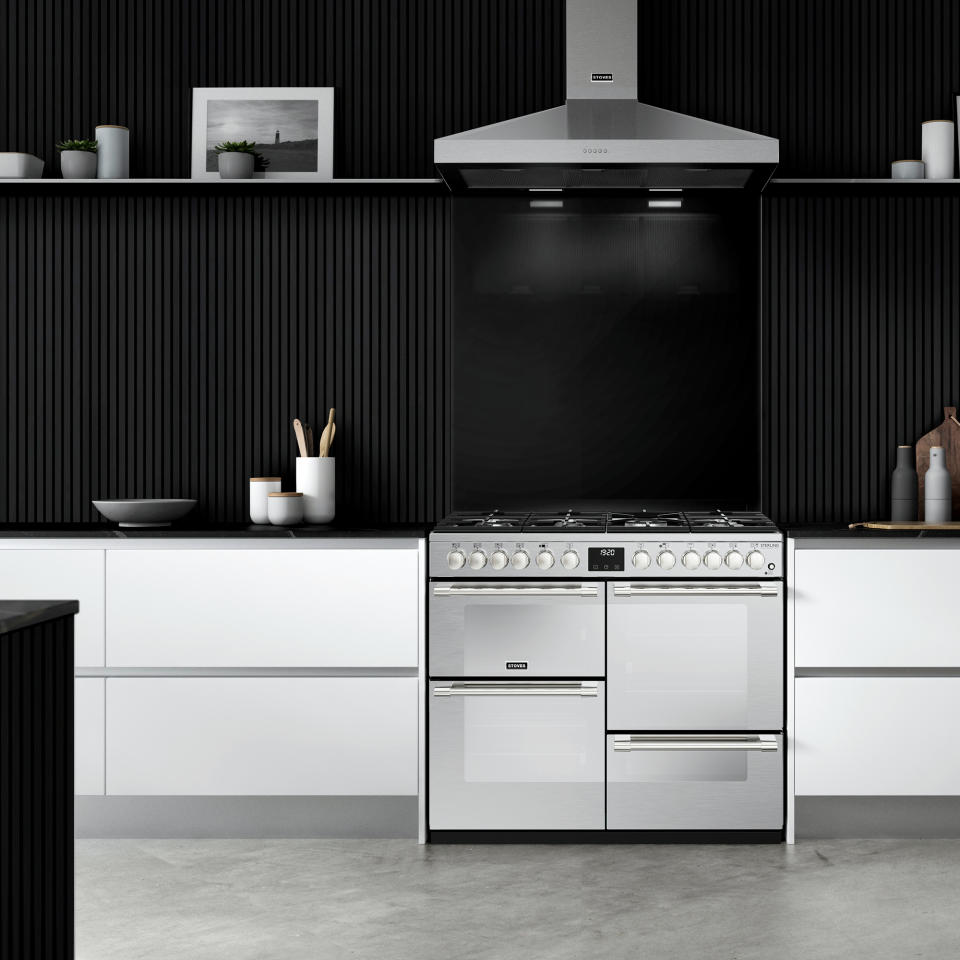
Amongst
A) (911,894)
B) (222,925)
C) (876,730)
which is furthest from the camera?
(876,730)

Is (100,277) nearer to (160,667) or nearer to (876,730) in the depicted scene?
Answer: (160,667)

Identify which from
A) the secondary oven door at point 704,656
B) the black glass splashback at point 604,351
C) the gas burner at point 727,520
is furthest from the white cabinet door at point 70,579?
the gas burner at point 727,520

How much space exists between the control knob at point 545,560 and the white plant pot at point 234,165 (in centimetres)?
166

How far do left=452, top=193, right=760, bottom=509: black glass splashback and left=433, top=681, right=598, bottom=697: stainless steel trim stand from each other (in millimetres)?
879

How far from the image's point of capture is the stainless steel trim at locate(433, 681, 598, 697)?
318 cm

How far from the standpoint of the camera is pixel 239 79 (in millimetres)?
3865

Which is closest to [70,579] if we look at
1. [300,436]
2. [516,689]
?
[300,436]

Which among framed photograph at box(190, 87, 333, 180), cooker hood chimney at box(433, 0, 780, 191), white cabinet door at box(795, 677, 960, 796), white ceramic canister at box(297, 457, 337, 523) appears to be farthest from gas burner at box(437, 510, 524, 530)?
framed photograph at box(190, 87, 333, 180)

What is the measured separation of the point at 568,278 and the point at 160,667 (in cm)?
192

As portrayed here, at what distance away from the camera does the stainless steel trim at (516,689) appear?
318 cm

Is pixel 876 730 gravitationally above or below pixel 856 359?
below

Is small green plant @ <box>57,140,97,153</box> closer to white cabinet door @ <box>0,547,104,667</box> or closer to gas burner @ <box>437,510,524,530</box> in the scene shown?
white cabinet door @ <box>0,547,104,667</box>

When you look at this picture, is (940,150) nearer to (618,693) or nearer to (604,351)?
(604,351)

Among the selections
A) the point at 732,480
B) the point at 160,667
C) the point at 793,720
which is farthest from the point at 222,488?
the point at 793,720
